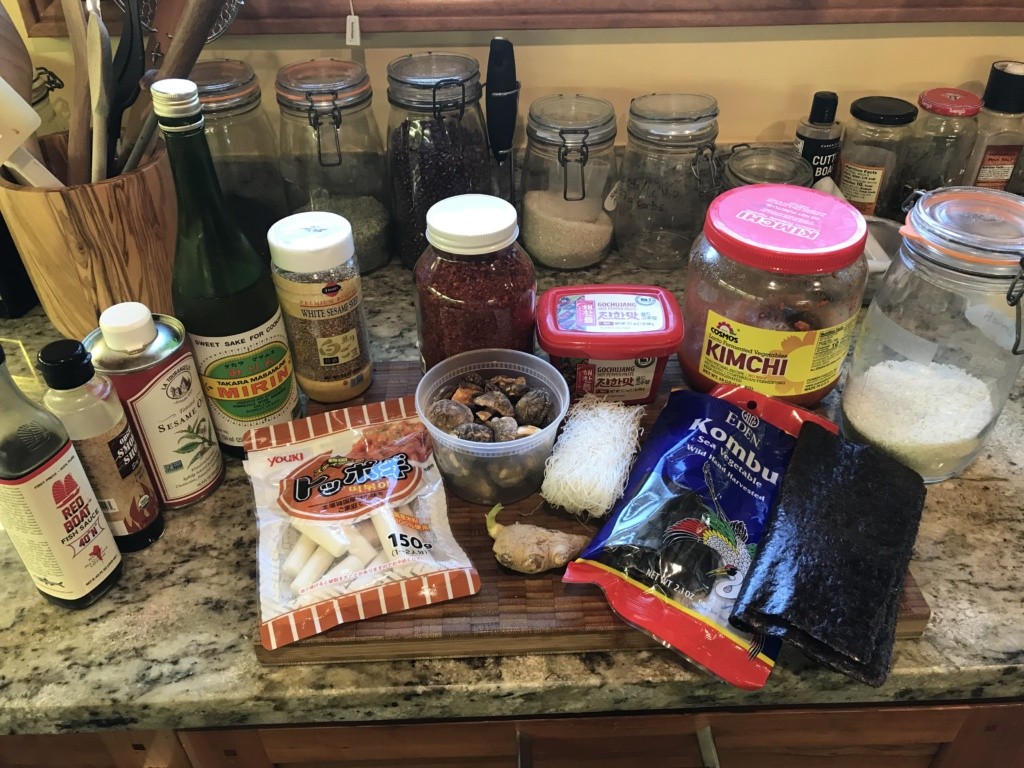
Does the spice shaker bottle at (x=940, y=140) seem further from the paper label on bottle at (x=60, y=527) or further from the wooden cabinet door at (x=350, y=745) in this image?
the paper label on bottle at (x=60, y=527)

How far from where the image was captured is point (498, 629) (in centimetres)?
68

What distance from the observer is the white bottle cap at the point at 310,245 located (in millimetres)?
784

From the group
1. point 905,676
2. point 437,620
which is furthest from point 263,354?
point 905,676

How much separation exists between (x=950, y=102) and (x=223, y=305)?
3.03 feet

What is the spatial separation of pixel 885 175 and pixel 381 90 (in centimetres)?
68

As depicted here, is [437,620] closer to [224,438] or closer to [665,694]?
[665,694]

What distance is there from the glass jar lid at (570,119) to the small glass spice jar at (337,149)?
0.69ft

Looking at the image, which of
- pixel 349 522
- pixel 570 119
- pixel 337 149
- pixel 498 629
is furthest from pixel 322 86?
pixel 498 629

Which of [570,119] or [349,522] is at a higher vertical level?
[570,119]

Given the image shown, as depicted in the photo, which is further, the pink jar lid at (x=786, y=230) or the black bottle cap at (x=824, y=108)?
the black bottle cap at (x=824, y=108)

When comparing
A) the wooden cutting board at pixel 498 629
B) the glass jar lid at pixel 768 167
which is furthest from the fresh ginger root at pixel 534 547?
the glass jar lid at pixel 768 167

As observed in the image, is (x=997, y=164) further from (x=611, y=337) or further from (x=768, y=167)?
(x=611, y=337)

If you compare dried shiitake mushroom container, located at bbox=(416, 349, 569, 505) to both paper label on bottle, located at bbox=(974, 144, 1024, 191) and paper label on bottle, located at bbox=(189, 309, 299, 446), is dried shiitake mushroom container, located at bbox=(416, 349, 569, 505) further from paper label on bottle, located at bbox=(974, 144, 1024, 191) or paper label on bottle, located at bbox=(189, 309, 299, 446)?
paper label on bottle, located at bbox=(974, 144, 1024, 191)

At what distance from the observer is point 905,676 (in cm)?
67
